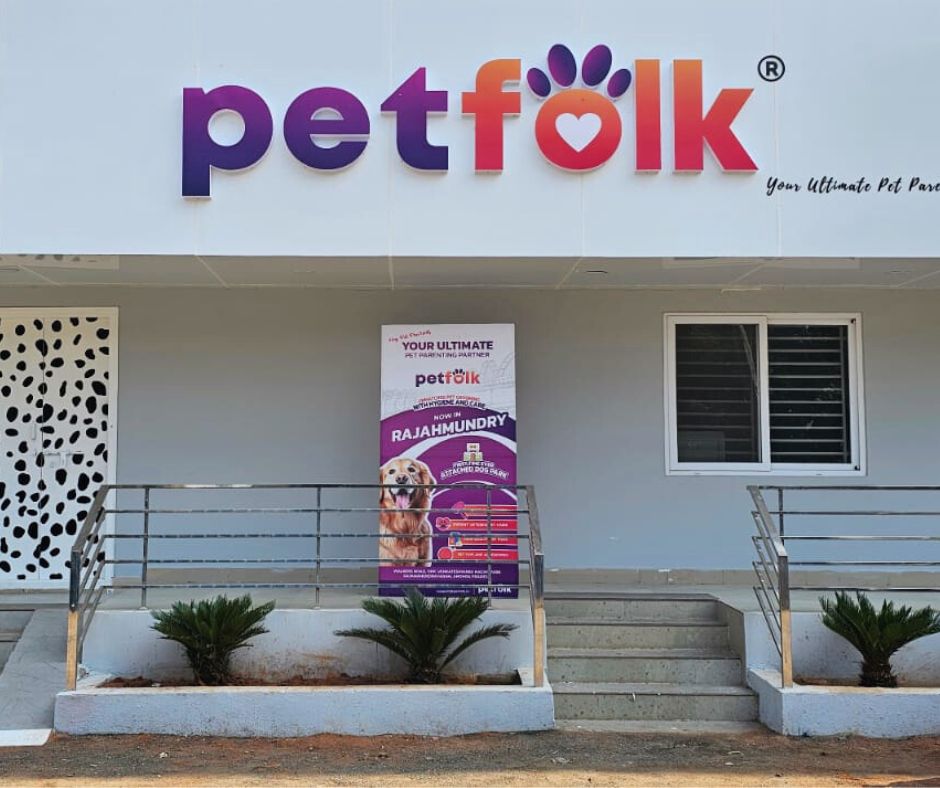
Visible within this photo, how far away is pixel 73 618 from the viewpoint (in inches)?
238

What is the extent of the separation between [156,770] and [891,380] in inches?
275

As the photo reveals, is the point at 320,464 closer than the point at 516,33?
No

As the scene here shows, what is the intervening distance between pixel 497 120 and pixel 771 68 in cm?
223

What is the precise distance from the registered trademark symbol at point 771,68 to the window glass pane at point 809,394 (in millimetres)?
2381

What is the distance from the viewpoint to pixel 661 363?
8.62 metres

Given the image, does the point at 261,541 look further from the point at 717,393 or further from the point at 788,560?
the point at 788,560

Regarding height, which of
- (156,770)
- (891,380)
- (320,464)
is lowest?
(156,770)

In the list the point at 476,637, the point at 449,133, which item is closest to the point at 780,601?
the point at 476,637

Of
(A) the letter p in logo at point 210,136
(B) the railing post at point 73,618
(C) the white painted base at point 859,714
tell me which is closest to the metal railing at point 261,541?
(B) the railing post at point 73,618

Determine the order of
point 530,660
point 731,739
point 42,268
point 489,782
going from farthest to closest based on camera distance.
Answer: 1. point 42,268
2. point 530,660
3. point 731,739
4. point 489,782

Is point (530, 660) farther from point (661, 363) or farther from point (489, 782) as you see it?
point (661, 363)

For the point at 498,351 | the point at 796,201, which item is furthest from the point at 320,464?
the point at 796,201

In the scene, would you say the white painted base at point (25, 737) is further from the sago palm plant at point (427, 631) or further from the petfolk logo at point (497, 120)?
the petfolk logo at point (497, 120)

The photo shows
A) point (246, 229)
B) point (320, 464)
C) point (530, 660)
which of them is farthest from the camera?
point (320, 464)
